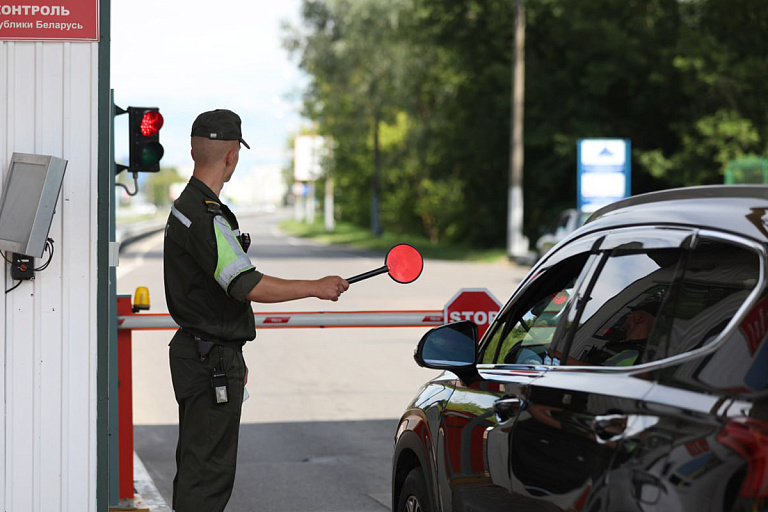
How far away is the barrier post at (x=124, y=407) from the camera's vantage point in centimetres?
745

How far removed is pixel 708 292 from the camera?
3.09m

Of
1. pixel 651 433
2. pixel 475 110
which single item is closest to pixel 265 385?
pixel 651 433

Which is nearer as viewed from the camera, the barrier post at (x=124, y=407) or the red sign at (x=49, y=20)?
the red sign at (x=49, y=20)

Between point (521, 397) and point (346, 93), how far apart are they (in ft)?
165

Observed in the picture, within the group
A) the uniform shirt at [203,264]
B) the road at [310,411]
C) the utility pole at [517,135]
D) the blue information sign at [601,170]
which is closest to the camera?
the uniform shirt at [203,264]

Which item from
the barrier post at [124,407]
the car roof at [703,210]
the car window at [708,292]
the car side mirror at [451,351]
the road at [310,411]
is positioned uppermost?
the car roof at [703,210]

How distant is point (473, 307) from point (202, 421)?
3.05m

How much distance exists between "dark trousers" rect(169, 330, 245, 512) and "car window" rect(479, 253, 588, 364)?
110 cm

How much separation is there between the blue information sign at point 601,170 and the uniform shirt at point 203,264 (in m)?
23.8

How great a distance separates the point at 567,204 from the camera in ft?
145

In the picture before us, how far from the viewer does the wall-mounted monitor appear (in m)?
5.67

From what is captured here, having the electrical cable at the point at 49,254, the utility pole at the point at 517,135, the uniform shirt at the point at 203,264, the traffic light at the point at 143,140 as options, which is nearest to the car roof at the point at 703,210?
the uniform shirt at the point at 203,264

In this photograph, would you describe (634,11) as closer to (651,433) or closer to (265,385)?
(265,385)

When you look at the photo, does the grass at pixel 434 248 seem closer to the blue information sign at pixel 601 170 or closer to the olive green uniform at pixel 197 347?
the blue information sign at pixel 601 170
